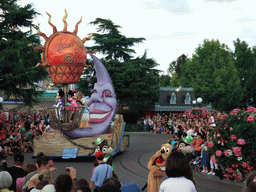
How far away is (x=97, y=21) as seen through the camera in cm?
2970

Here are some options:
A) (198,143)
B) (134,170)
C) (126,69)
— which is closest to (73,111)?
(134,170)

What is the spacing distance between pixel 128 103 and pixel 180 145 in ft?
68.1

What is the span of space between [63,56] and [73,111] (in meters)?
2.37

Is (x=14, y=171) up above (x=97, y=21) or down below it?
below

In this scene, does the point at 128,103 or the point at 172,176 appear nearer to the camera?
the point at 172,176

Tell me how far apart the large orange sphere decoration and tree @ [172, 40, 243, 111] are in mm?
26108

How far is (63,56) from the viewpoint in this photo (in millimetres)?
11195

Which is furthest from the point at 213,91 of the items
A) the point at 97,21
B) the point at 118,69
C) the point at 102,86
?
the point at 102,86

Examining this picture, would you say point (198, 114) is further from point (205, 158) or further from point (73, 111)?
point (73, 111)

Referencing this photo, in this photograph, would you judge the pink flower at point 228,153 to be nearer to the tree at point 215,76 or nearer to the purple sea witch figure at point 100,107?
the purple sea witch figure at point 100,107

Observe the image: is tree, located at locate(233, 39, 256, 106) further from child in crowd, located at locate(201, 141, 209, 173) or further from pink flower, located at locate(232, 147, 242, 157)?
pink flower, located at locate(232, 147, 242, 157)

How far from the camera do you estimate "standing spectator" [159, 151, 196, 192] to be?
292cm

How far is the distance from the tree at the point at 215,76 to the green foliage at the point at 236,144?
26.7m

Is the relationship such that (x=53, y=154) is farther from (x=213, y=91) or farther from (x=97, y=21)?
(x=213, y=91)
